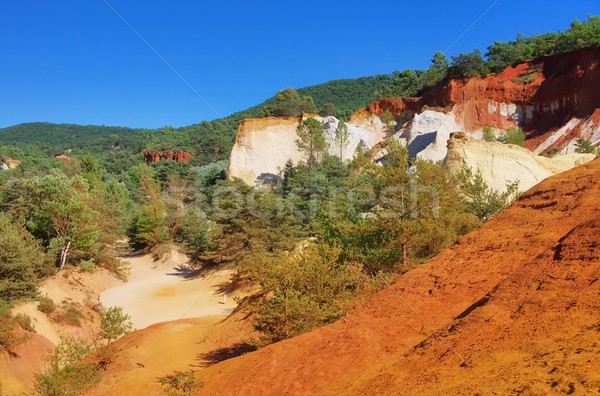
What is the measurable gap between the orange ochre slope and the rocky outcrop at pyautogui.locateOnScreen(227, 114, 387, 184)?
39.7 meters

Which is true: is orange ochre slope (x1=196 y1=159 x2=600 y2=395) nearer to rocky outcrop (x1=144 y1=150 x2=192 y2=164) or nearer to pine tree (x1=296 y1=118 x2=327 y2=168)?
pine tree (x1=296 y1=118 x2=327 y2=168)

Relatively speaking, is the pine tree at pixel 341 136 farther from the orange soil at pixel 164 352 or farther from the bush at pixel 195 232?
the orange soil at pixel 164 352

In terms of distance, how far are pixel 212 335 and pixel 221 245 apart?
39.3 feet

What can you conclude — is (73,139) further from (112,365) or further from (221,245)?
(112,365)

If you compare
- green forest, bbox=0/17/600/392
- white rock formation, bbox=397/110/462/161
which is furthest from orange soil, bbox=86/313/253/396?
white rock formation, bbox=397/110/462/161

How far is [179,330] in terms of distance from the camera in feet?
52.0

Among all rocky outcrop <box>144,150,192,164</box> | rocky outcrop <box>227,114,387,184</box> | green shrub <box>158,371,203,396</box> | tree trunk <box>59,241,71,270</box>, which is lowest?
green shrub <box>158,371,203,396</box>

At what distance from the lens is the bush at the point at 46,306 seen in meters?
18.0

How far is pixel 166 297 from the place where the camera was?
2373 cm

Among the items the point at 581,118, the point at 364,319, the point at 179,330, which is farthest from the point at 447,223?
the point at 581,118

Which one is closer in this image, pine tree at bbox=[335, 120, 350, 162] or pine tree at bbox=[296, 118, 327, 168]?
pine tree at bbox=[296, 118, 327, 168]

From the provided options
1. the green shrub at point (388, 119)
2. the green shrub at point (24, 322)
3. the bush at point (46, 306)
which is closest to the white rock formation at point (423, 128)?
the green shrub at point (388, 119)

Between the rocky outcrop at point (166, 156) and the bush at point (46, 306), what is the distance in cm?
6476

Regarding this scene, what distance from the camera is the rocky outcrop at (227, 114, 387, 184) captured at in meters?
49.0
